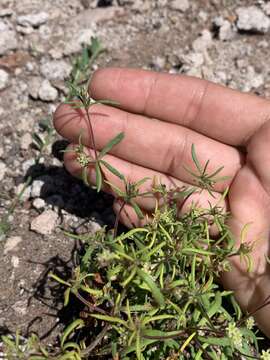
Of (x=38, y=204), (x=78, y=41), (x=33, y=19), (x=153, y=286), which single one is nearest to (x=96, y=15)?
(x=78, y=41)

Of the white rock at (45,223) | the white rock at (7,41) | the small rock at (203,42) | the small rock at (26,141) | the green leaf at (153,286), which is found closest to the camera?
the green leaf at (153,286)

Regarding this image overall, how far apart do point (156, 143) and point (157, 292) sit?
0.81 meters

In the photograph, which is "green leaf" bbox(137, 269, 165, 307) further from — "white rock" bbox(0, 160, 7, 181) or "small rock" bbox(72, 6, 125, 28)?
"small rock" bbox(72, 6, 125, 28)

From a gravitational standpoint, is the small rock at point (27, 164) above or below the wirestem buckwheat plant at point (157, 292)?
below

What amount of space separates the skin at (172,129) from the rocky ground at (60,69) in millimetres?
345

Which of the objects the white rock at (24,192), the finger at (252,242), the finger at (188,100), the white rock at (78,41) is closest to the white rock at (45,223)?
the white rock at (24,192)

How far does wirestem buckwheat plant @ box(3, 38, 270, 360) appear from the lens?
5.60 ft

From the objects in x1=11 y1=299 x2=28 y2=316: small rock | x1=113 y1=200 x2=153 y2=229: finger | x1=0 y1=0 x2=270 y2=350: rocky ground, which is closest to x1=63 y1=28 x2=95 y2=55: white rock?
x1=0 y1=0 x2=270 y2=350: rocky ground

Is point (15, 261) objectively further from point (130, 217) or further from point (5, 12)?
point (5, 12)

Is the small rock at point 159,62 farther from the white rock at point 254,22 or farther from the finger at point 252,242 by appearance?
the finger at point 252,242

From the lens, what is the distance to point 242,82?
302 centimetres

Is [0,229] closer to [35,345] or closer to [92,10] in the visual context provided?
[35,345]

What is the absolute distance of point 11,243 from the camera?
2438mm

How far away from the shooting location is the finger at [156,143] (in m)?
2.26
